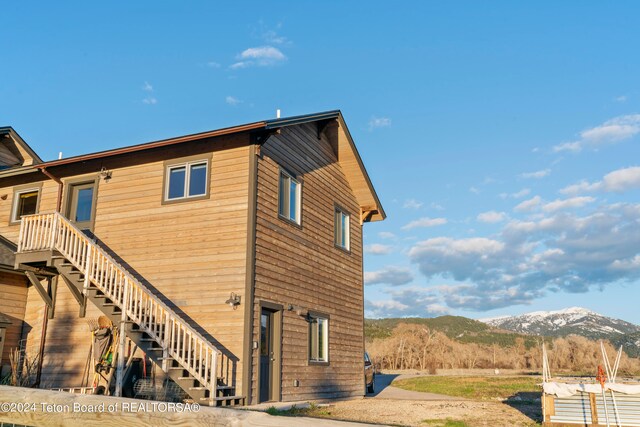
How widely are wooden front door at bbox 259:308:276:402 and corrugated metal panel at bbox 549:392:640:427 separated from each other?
584 centimetres

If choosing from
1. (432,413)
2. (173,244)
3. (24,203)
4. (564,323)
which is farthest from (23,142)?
(564,323)

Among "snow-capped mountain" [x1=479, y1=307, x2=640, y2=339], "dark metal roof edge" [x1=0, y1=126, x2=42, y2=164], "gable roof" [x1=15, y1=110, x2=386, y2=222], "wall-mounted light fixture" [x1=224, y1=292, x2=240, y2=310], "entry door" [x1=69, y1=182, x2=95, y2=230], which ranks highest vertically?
"snow-capped mountain" [x1=479, y1=307, x2=640, y2=339]

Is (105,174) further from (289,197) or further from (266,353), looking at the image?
(266,353)

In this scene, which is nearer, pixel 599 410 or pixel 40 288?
pixel 599 410

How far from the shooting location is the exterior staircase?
11203 millimetres

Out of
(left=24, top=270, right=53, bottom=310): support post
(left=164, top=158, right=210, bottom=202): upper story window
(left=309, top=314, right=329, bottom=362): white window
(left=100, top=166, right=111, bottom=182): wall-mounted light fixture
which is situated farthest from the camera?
(left=309, top=314, right=329, bottom=362): white window

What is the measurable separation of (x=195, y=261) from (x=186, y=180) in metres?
2.08

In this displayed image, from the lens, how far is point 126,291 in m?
11.9

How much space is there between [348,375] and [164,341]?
742 cm

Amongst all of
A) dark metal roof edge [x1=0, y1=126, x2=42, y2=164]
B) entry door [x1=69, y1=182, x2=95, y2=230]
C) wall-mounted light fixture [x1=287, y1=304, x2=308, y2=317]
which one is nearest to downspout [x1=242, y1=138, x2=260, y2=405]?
wall-mounted light fixture [x1=287, y1=304, x2=308, y2=317]

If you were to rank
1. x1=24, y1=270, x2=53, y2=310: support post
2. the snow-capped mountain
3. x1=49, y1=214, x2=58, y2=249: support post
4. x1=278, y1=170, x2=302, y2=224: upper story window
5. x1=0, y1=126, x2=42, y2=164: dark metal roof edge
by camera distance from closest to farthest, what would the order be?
x1=49, y1=214, x2=58, y2=249: support post, x1=24, y1=270, x2=53, y2=310: support post, x1=278, y1=170, x2=302, y2=224: upper story window, x1=0, y1=126, x2=42, y2=164: dark metal roof edge, the snow-capped mountain

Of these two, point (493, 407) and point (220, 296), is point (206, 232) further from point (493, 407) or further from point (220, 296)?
point (493, 407)

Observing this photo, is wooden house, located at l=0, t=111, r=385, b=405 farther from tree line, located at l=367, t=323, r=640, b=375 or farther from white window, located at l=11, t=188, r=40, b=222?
tree line, located at l=367, t=323, r=640, b=375

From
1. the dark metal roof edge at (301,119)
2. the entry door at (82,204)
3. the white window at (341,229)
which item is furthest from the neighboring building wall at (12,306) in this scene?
the white window at (341,229)
